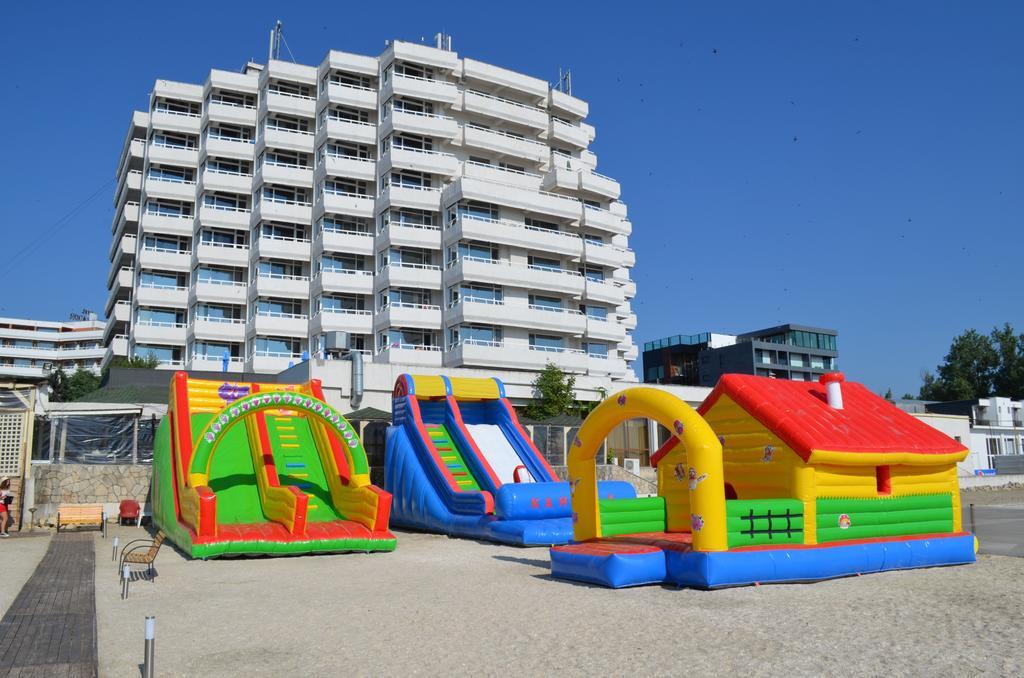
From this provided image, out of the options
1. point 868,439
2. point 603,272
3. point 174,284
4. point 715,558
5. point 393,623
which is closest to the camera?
point 393,623

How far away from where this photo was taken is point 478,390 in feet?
73.6

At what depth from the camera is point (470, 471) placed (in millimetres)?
19906

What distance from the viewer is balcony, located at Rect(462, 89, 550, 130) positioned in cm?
5475

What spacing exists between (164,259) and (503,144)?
77.9 feet

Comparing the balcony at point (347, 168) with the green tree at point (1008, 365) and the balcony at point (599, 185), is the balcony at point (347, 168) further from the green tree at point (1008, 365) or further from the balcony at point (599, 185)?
the green tree at point (1008, 365)

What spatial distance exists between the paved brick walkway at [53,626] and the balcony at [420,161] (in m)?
40.5

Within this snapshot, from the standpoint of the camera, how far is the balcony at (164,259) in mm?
53156

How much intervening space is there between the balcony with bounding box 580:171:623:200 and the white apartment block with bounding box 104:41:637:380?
95 cm

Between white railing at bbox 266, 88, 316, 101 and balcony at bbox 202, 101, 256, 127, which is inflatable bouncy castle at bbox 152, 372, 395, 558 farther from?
balcony at bbox 202, 101, 256, 127

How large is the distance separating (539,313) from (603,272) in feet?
32.8

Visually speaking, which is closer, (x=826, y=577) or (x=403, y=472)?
(x=826, y=577)

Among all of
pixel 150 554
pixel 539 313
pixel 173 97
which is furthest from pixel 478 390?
pixel 173 97

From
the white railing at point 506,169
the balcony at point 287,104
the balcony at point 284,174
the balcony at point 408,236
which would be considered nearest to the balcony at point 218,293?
the balcony at point 284,174

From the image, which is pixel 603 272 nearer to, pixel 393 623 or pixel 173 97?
pixel 173 97
